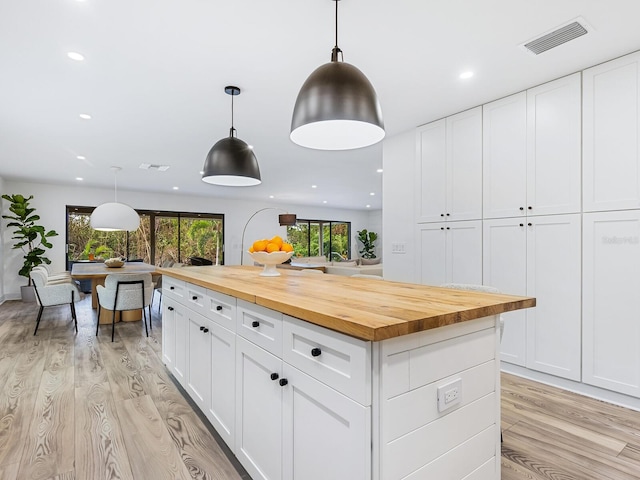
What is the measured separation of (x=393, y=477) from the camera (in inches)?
40.0

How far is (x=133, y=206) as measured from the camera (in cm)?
857

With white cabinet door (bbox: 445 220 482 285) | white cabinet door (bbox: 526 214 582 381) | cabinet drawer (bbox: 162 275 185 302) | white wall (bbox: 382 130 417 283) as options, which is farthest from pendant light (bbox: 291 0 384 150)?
white wall (bbox: 382 130 417 283)

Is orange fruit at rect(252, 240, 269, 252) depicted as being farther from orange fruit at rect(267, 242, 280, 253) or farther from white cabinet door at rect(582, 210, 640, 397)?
white cabinet door at rect(582, 210, 640, 397)

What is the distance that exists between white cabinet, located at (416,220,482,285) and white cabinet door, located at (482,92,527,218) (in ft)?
0.92

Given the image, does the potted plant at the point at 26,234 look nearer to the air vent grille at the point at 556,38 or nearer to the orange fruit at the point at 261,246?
the orange fruit at the point at 261,246

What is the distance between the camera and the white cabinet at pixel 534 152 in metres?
2.68

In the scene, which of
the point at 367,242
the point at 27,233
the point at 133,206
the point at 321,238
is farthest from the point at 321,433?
the point at 367,242

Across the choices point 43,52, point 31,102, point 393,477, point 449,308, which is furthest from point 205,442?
point 31,102

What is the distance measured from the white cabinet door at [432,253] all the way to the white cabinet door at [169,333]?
2.58 metres

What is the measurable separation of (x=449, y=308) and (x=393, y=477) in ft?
1.78

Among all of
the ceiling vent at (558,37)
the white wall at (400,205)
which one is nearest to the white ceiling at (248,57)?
the ceiling vent at (558,37)

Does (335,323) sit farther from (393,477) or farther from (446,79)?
(446,79)

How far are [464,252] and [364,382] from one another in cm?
280

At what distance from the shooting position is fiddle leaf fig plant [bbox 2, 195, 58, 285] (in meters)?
6.72
